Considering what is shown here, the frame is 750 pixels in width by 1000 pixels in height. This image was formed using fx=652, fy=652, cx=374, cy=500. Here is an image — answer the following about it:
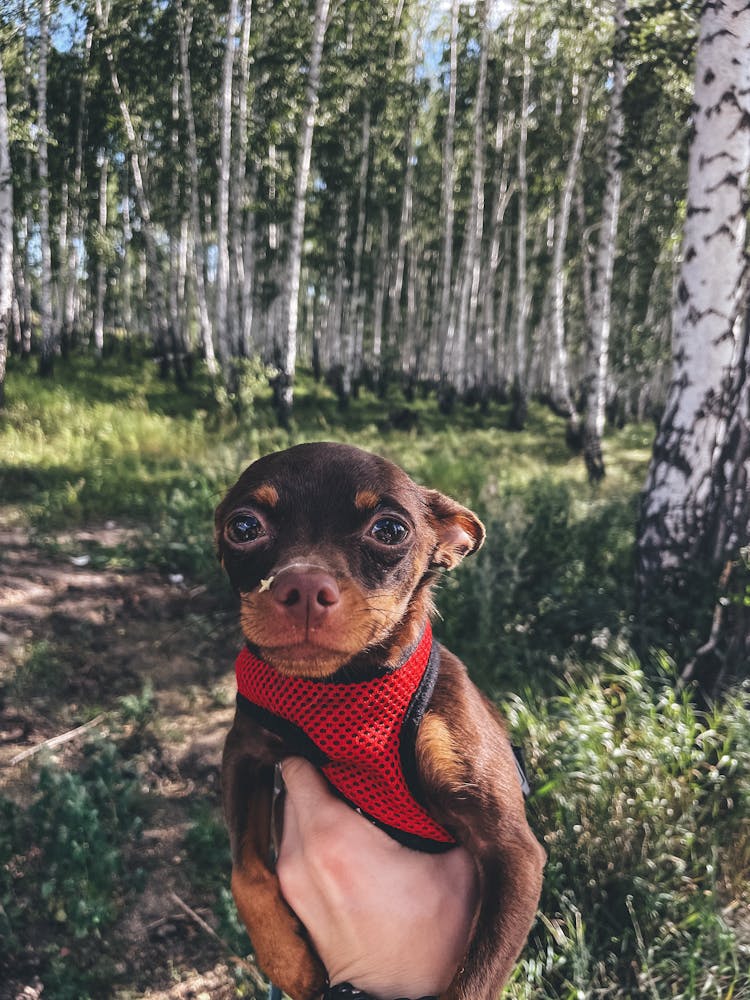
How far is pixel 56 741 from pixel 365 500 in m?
3.10

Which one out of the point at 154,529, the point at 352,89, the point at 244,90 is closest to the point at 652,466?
the point at 154,529

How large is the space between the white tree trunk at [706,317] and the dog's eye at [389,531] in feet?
11.3

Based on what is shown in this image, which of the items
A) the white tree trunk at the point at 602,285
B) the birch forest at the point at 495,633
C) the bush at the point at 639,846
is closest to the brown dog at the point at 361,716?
the birch forest at the point at 495,633

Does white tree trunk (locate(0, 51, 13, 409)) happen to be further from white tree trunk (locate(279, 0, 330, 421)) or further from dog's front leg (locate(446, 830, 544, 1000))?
dog's front leg (locate(446, 830, 544, 1000))

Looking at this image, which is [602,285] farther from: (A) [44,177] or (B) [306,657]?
(B) [306,657]

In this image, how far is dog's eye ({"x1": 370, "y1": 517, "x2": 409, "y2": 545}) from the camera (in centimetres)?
159

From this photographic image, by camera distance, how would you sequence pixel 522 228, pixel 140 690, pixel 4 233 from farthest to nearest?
pixel 522 228 < pixel 4 233 < pixel 140 690

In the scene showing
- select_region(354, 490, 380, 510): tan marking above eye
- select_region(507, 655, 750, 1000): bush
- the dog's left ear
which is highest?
select_region(354, 490, 380, 510): tan marking above eye

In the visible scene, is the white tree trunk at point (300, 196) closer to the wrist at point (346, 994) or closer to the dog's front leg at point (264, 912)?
the dog's front leg at point (264, 912)

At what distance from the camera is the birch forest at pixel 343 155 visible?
45.7 ft

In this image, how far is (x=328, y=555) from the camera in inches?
58.2

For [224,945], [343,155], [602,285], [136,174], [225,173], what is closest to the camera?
[224,945]

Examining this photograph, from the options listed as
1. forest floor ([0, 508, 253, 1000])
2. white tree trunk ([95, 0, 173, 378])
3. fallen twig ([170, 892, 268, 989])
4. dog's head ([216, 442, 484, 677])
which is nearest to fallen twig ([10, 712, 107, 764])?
forest floor ([0, 508, 253, 1000])

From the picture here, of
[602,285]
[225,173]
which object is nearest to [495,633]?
[602,285]
